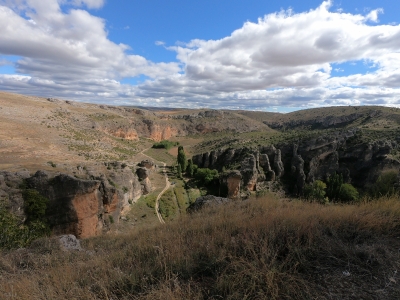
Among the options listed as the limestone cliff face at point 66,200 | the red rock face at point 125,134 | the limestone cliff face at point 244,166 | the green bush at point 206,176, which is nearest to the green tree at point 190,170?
the green bush at point 206,176

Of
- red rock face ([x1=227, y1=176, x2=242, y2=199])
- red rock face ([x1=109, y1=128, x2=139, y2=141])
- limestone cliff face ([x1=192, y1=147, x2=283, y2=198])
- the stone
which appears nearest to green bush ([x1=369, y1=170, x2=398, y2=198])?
the stone

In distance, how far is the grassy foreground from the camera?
345 cm

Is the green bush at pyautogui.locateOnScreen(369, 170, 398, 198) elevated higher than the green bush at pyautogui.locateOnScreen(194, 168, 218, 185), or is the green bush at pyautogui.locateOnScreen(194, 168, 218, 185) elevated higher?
the green bush at pyautogui.locateOnScreen(369, 170, 398, 198)

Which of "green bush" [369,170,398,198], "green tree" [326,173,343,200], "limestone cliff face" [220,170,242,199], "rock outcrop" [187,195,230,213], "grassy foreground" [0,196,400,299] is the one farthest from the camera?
"green tree" [326,173,343,200]

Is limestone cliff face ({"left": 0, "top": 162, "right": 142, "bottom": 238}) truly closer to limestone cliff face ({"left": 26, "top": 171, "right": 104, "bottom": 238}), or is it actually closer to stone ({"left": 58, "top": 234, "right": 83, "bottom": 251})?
limestone cliff face ({"left": 26, "top": 171, "right": 104, "bottom": 238})

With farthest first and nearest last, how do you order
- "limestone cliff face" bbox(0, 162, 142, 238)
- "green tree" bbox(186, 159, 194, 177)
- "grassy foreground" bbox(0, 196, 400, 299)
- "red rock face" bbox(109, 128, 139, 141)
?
"red rock face" bbox(109, 128, 139, 141) → "green tree" bbox(186, 159, 194, 177) → "limestone cliff face" bbox(0, 162, 142, 238) → "grassy foreground" bbox(0, 196, 400, 299)

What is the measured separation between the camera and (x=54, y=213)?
17.2 meters

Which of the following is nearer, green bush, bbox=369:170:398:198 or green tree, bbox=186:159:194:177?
green bush, bbox=369:170:398:198

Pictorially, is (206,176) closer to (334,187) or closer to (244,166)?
(244,166)

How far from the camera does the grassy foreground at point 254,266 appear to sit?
3.45 meters

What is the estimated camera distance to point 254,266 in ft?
12.3

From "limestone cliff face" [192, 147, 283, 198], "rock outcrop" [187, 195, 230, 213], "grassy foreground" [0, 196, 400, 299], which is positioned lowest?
"limestone cliff face" [192, 147, 283, 198]

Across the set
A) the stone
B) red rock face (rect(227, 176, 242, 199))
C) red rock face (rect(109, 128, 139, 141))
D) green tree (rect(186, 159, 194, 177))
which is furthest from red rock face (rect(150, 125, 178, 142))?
the stone

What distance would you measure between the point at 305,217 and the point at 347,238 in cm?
86
